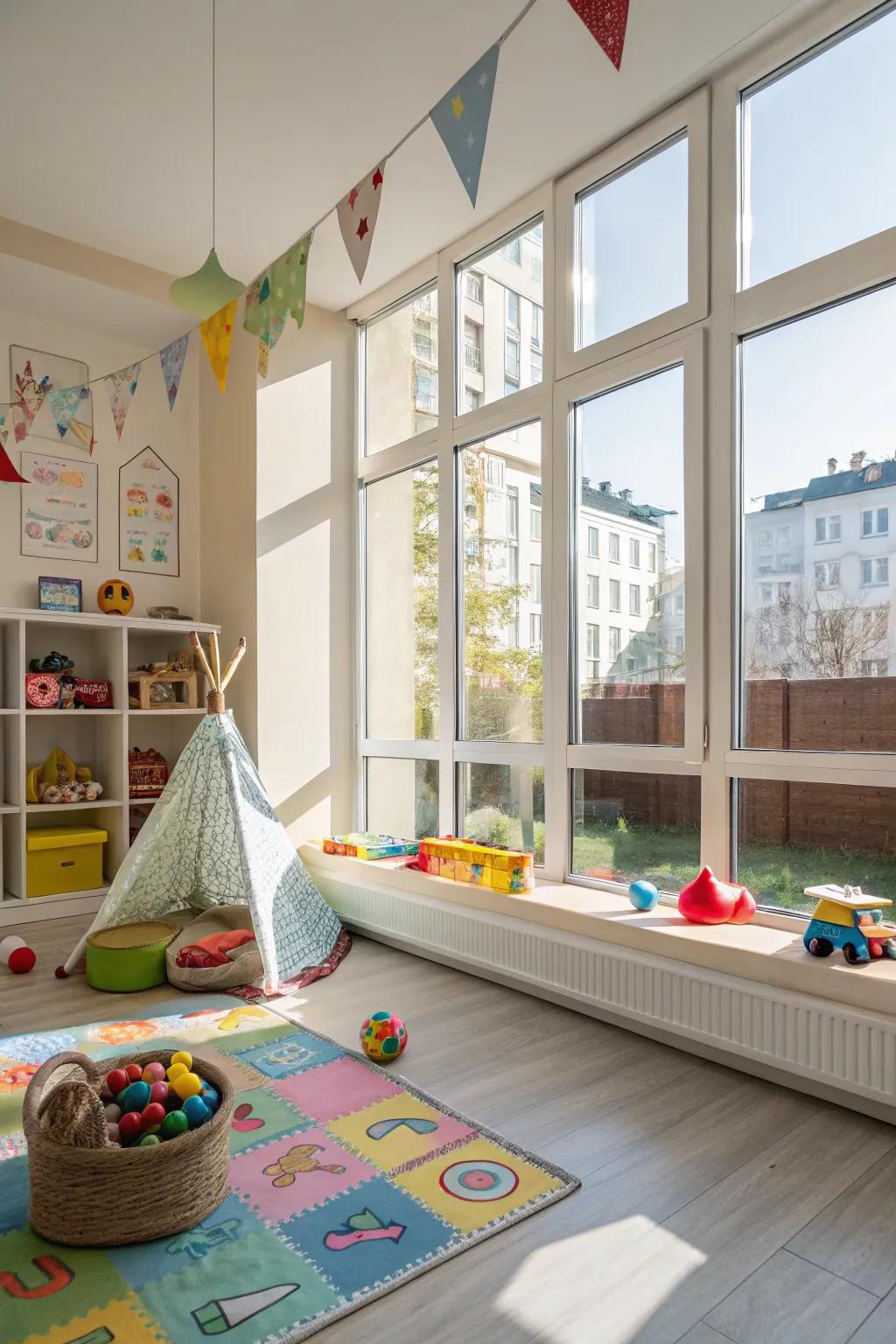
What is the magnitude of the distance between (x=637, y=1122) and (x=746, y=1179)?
0.33 metres

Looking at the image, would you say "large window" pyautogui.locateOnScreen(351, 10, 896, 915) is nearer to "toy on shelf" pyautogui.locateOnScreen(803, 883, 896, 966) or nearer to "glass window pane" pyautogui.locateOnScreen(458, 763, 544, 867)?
"glass window pane" pyautogui.locateOnScreen(458, 763, 544, 867)

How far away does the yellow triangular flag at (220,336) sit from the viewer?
324 centimetres

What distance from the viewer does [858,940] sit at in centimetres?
239

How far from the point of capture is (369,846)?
414 cm

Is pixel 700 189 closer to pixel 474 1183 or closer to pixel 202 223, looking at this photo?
pixel 202 223

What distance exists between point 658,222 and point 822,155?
0.64 m

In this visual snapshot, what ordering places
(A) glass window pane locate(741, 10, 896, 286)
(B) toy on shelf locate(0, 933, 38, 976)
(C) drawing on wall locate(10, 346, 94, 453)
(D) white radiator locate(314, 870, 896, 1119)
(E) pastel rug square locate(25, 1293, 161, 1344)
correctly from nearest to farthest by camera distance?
(E) pastel rug square locate(25, 1293, 161, 1344) → (D) white radiator locate(314, 870, 896, 1119) → (A) glass window pane locate(741, 10, 896, 286) → (B) toy on shelf locate(0, 933, 38, 976) → (C) drawing on wall locate(10, 346, 94, 453)

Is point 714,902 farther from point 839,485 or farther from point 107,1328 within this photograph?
point 107,1328

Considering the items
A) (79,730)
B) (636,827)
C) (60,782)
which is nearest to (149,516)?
(79,730)

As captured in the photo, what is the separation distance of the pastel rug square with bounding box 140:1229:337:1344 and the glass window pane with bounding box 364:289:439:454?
3472 mm

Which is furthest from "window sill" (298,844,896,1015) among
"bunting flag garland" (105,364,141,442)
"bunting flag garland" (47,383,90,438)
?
"bunting flag garland" (47,383,90,438)

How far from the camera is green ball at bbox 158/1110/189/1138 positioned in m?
1.86

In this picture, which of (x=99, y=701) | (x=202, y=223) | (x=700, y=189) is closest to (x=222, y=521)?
(x=99, y=701)

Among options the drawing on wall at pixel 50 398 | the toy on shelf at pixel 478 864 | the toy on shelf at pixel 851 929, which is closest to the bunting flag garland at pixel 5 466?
the drawing on wall at pixel 50 398
